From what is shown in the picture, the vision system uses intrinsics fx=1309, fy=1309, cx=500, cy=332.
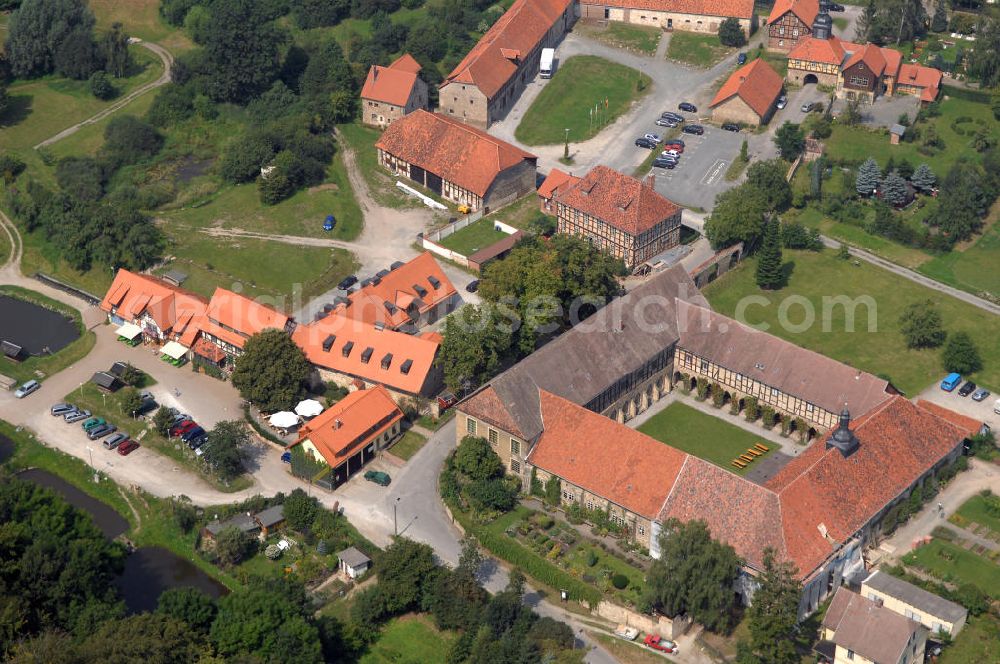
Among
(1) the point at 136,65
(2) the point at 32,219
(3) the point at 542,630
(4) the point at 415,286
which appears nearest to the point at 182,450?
(4) the point at 415,286

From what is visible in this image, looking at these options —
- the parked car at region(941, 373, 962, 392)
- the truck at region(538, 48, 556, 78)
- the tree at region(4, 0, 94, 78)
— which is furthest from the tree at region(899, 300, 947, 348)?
the tree at region(4, 0, 94, 78)

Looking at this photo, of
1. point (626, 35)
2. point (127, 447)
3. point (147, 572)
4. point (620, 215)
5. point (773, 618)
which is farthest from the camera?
point (626, 35)

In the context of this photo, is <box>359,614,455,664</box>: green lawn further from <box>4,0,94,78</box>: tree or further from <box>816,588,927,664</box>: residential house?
<box>4,0,94,78</box>: tree

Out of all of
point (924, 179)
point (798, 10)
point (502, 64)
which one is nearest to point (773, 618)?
point (924, 179)

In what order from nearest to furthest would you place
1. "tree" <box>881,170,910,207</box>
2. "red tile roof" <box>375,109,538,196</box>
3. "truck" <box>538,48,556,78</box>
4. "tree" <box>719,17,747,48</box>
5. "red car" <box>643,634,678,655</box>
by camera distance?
"red car" <box>643,634,678,655</box>
"tree" <box>881,170,910,207</box>
"red tile roof" <box>375,109,538,196</box>
"truck" <box>538,48,556,78</box>
"tree" <box>719,17,747,48</box>

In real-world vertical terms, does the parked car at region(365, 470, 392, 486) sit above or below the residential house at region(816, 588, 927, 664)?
below

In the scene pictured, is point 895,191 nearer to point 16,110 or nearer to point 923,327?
point 923,327
